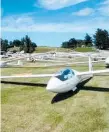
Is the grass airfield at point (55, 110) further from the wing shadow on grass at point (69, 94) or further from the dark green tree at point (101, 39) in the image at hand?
the dark green tree at point (101, 39)

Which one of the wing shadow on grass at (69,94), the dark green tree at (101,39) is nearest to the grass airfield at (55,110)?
the wing shadow on grass at (69,94)

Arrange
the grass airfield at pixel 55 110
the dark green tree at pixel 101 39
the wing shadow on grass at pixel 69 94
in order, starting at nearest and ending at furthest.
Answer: the grass airfield at pixel 55 110 → the wing shadow on grass at pixel 69 94 → the dark green tree at pixel 101 39

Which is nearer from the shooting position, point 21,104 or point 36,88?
point 21,104

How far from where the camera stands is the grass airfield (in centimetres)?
1312

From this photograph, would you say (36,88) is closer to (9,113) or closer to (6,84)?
(6,84)

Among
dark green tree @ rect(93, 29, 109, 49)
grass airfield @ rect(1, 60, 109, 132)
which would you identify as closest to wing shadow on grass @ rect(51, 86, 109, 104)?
grass airfield @ rect(1, 60, 109, 132)

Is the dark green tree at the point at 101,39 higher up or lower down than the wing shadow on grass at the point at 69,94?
higher up

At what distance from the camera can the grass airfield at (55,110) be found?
43.1ft

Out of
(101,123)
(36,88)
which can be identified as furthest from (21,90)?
(101,123)

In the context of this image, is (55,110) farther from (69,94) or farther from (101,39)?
(101,39)

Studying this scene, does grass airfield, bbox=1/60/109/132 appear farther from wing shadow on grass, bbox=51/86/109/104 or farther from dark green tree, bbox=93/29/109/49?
dark green tree, bbox=93/29/109/49

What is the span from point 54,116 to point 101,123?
3.00m

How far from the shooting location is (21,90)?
2231cm

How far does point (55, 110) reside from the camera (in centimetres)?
1588
